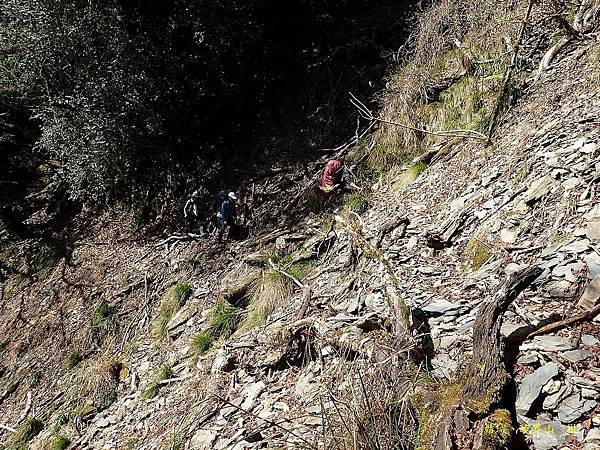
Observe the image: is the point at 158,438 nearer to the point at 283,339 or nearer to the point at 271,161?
the point at 283,339

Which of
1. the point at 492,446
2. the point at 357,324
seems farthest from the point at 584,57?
the point at 492,446

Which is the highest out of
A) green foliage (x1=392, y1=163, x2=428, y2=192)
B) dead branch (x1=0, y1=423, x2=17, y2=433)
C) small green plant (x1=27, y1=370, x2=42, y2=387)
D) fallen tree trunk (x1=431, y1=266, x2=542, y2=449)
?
fallen tree trunk (x1=431, y1=266, x2=542, y2=449)

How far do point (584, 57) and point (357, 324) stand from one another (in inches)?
168

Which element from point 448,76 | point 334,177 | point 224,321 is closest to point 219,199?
point 334,177

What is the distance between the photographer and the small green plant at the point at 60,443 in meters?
5.90

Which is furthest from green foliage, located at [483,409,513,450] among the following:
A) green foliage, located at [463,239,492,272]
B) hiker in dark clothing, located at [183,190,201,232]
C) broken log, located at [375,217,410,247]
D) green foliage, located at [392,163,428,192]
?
hiker in dark clothing, located at [183,190,201,232]

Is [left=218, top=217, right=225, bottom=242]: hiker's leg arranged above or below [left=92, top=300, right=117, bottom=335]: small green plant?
above

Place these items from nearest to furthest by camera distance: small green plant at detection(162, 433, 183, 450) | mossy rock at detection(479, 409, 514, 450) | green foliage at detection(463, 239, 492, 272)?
1. mossy rock at detection(479, 409, 514, 450)
2. green foliage at detection(463, 239, 492, 272)
3. small green plant at detection(162, 433, 183, 450)

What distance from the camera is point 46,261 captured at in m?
10.4

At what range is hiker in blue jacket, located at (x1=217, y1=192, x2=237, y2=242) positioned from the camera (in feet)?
26.6

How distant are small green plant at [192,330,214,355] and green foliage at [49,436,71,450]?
191cm

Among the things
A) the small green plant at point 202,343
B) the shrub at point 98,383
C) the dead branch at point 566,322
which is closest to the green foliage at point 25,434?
the shrub at point 98,383

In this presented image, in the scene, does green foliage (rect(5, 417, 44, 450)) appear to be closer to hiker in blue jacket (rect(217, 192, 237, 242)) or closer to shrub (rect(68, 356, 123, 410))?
shrub (rect(68, 356, 123, 410))

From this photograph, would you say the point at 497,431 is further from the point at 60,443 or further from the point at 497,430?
the point at 60,443
